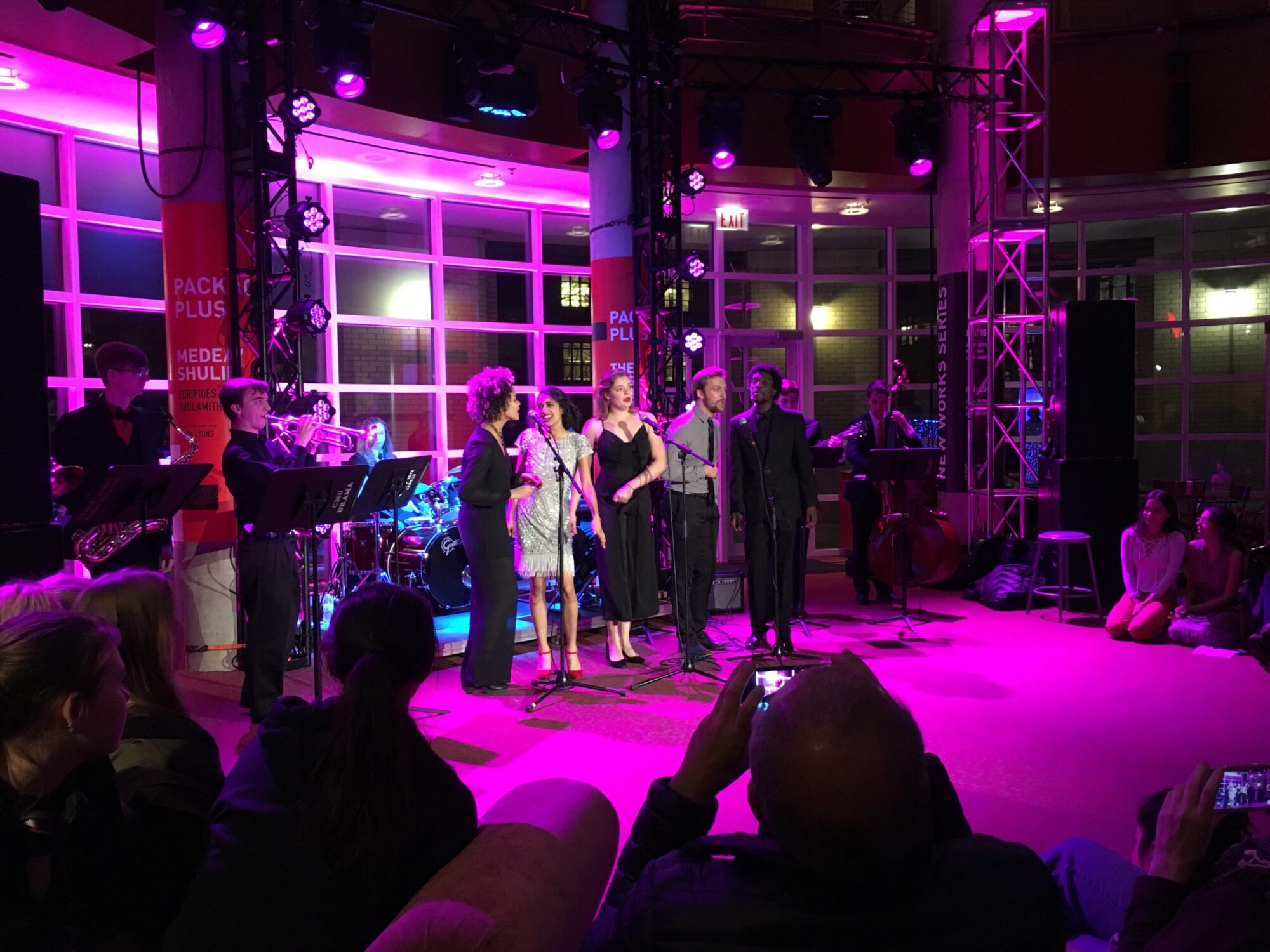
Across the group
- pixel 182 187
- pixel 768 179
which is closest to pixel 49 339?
pixel 182 187

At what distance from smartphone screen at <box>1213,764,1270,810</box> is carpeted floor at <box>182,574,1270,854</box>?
222 centimetres

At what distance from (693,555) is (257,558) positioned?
8.83 ft

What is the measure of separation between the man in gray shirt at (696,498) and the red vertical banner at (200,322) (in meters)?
2.75

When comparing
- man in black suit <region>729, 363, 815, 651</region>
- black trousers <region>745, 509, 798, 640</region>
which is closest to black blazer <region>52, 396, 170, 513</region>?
man in black suit <region>729, 363, 815, 651</region>

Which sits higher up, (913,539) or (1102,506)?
(1102,506)

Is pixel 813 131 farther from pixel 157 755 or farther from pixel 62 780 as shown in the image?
pixel 62 780

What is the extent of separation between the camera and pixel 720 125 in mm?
8453

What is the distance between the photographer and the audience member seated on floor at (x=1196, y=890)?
4.02ft

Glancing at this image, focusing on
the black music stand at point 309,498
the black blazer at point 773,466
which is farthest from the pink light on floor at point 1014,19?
Result: the black music stand at point 309,498

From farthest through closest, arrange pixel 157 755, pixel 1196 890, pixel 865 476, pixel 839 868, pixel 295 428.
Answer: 1. pixel 865 476
2. pixel 295 428
3. pixel 157 755
4. pixel 1196 890
5. pixel 839 868

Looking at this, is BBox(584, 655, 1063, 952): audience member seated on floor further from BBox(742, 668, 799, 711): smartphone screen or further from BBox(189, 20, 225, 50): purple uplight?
BBox(189, 20, 225, 50): purple uplight

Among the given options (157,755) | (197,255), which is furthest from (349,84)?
(157,755)

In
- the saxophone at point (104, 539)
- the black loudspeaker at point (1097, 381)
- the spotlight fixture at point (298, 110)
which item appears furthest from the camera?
the black loudspeaker at point (1097, 381)

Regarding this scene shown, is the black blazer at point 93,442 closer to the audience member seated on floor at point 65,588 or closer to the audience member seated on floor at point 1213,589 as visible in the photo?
the audience member seated on floor at point 65,588
